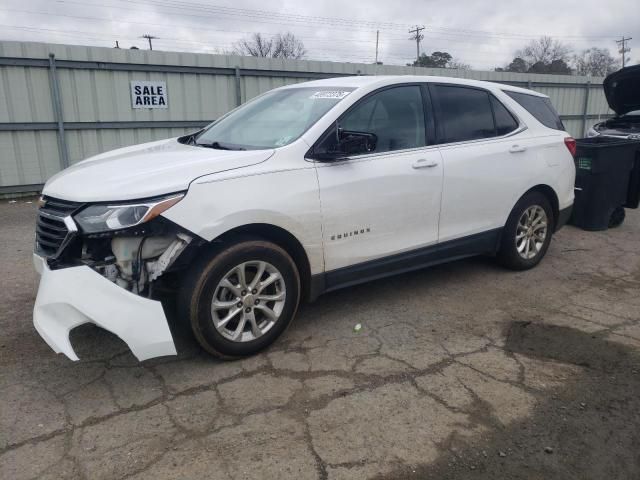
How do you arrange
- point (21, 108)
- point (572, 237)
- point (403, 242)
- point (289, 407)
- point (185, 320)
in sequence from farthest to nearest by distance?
1. point (21, 108)
2. point (572, 237)
3. point (403, 242)
4. point (185, 320)
5. point (289, 407)

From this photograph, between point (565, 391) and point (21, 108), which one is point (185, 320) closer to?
point (565, 391)

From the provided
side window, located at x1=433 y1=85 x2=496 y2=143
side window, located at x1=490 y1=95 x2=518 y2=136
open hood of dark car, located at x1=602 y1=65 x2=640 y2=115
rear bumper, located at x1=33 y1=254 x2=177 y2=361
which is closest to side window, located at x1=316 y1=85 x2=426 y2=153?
side window, located at x1=433 y1=85 x2=496 y2=143

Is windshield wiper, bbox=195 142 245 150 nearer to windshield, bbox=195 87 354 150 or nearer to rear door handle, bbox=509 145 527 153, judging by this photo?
windshield, bbox=195 87 354 150

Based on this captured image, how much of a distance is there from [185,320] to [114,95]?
7.66 m

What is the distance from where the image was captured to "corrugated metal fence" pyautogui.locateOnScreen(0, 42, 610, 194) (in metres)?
8.88

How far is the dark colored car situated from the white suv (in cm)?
374

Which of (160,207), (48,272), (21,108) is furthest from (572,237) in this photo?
(21,108)

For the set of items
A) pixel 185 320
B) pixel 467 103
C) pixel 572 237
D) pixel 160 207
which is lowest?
pixel 572 237

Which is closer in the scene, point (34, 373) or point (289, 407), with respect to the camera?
point (289, 407)

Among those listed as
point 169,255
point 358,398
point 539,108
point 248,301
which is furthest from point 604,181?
point 169,255

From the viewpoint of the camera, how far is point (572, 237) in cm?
665

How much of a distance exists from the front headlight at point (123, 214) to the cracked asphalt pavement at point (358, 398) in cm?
92

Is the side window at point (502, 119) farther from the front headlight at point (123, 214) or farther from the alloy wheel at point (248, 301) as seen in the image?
the front headlight at point (123, 214)

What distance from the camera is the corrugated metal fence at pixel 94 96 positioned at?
888 cm
